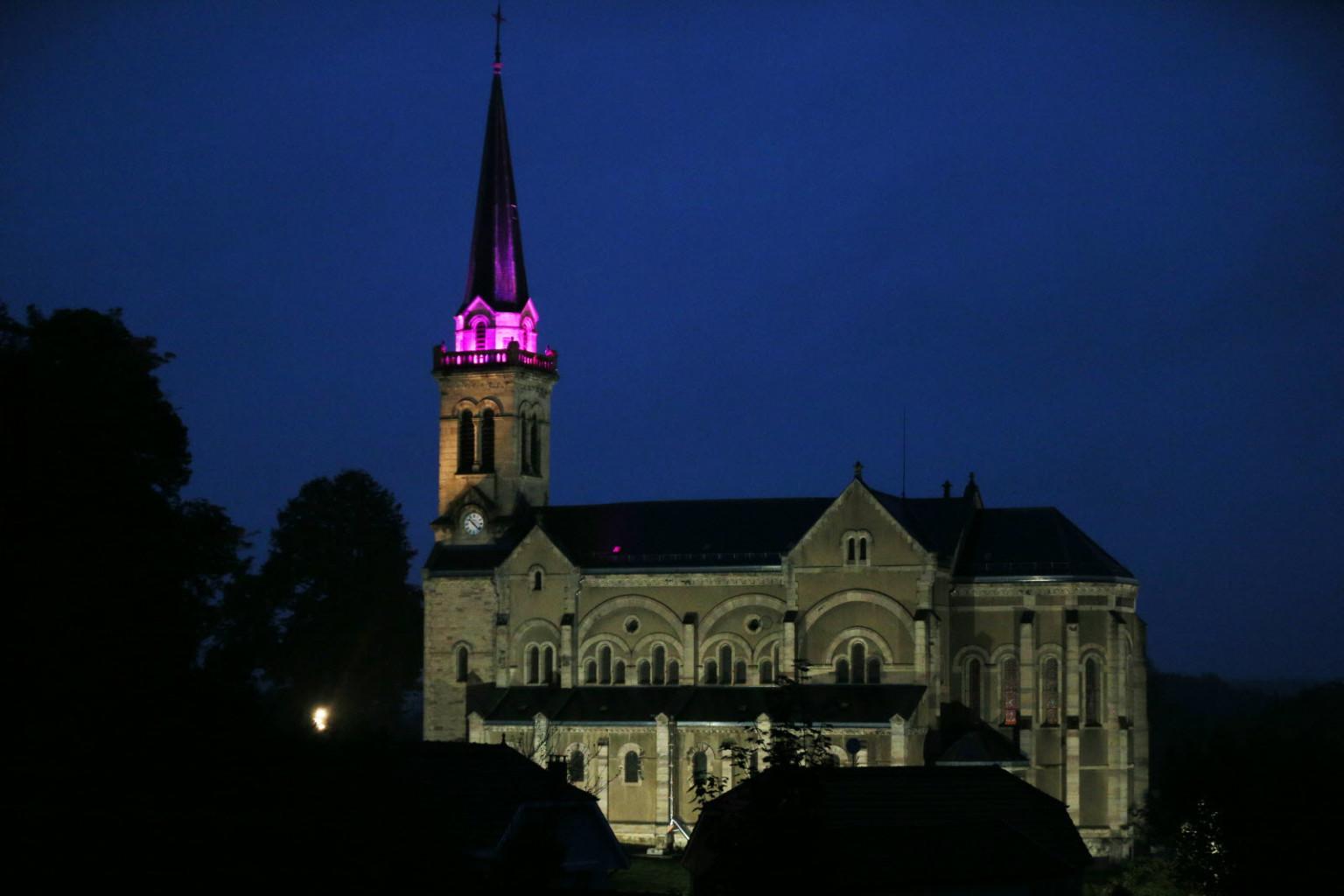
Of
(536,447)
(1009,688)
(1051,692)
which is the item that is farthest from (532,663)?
(1051,692)

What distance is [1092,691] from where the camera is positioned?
3059 inches

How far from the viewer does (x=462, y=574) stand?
8538 centimetres

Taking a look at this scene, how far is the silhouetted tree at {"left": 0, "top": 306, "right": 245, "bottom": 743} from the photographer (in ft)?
119

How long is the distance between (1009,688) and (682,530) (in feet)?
48.6

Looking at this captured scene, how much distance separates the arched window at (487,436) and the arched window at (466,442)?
40 cm

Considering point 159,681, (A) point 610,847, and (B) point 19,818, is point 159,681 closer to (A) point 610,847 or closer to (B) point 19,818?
(B) point 19,818

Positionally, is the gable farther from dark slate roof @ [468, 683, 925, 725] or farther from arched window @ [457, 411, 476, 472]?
arched window @ [457, 411, 476, 472]

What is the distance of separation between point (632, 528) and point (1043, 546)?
1677 centimetres

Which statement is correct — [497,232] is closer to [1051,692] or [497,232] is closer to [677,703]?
[677,703]

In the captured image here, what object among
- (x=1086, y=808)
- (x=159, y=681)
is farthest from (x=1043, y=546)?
(x=159, y=681)

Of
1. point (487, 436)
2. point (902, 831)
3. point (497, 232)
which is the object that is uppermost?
point (497, 232)

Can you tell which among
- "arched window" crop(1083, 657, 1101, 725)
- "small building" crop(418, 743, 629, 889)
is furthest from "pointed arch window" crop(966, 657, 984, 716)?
"small building" crop(418, 743, 629, 889)

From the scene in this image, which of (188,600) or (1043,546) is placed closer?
(188,600)

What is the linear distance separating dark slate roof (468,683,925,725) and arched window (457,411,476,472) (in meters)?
10.0
